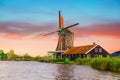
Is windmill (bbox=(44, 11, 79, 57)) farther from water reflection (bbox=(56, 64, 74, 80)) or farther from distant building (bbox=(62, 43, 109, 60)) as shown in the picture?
water reflection (bbox=(56, 64, 74, 80))

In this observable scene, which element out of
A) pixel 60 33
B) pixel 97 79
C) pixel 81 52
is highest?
pixel 60 33

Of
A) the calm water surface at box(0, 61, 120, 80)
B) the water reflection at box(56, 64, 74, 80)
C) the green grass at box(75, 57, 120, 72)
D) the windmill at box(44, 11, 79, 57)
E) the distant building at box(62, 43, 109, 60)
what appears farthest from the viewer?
the windmill at box(44, 11, 79, 57)

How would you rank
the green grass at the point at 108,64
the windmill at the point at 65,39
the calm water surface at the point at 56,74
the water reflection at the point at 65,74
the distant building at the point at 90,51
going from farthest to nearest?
the windmill at the point at 65,39
the distant building at the point at 90,51
the green grass at the point at 108,64
the calm water surface at the point at 56,74
the water reflection at the point at 65,74

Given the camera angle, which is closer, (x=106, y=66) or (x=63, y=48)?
(x=106, y=66)

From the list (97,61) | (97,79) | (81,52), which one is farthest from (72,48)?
(97,79)

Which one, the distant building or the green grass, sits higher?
the distant building

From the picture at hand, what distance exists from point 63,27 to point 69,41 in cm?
452

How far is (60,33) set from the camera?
82000 millimetres

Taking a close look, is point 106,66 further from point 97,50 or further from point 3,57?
point 3,57

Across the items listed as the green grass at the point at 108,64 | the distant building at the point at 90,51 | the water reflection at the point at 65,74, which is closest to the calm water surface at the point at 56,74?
the water reflection at the point at 65,74

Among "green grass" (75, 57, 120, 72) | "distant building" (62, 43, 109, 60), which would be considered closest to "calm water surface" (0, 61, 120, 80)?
"green grass" (75, 57, 120, 72)

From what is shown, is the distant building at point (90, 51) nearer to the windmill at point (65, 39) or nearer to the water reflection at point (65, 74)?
the windmill at point (65, 39)

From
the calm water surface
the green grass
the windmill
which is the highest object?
the windmill

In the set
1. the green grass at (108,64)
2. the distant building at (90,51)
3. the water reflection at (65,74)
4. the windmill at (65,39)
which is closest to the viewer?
the water reflection at (65,74)
